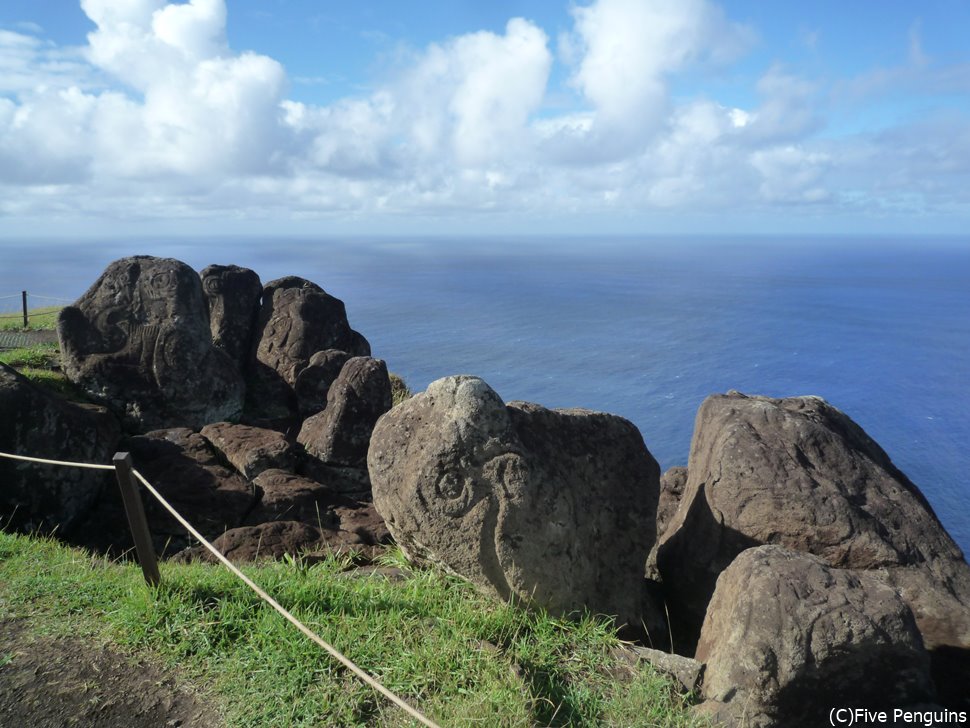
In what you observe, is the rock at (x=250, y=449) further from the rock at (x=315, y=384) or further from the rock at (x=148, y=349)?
the rock at (x=315, y=384)

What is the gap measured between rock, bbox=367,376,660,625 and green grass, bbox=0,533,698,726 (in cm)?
40

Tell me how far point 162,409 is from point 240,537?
855 cm

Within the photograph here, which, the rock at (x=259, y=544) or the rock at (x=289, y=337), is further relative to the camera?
the rock at (x=289, y=337)

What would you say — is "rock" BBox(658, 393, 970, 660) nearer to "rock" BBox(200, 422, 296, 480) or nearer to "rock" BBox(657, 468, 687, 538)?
"rock" BBox(657, 468, 687, 538)

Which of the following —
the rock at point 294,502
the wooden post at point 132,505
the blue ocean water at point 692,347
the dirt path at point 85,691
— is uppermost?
the wooden post at point 132,505

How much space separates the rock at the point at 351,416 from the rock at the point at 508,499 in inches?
316

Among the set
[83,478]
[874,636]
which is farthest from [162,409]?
[874,636]

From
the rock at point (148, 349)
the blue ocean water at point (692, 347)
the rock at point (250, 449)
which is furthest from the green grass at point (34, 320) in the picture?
the blue ocean water at point (692, 347)

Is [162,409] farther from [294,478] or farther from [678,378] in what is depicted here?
[678,378]

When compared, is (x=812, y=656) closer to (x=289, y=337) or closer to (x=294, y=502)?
(x=294, y=502)

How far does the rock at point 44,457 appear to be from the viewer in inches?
406

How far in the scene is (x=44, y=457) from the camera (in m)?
11.0

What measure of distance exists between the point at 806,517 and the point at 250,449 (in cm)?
949

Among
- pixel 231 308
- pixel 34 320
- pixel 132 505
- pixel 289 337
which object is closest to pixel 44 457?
pixel 132 505
